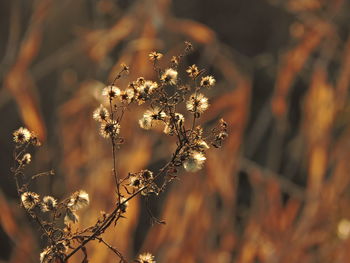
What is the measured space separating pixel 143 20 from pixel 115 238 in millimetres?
564

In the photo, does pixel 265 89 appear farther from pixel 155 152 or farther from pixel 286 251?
pixel 286 251

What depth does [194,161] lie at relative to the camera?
0.51 m

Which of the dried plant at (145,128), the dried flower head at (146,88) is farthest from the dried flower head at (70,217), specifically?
the dried flower head at (146,88)

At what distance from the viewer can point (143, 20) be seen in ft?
5.94

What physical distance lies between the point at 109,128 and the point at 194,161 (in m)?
0.07

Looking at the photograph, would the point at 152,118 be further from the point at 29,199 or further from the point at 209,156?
the point at 209,156

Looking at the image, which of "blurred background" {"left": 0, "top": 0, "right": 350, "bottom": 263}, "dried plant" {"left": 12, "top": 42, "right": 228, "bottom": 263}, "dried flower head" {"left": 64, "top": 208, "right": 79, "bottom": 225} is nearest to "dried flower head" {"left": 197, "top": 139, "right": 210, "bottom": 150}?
"dried plant" {"left": 12, "top": 42, "right": 228, "bottom": 263}

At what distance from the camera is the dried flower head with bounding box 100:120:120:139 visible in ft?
1.72

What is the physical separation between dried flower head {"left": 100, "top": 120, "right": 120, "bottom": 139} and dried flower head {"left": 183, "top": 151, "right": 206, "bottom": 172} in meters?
0.06

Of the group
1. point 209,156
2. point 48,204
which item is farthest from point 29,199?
point 209,156

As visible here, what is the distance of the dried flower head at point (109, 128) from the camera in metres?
0.52

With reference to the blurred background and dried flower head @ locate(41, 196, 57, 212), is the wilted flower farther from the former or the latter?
the blurred background

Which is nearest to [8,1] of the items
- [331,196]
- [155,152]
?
[155,152]

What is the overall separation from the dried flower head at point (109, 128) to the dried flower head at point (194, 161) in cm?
6
